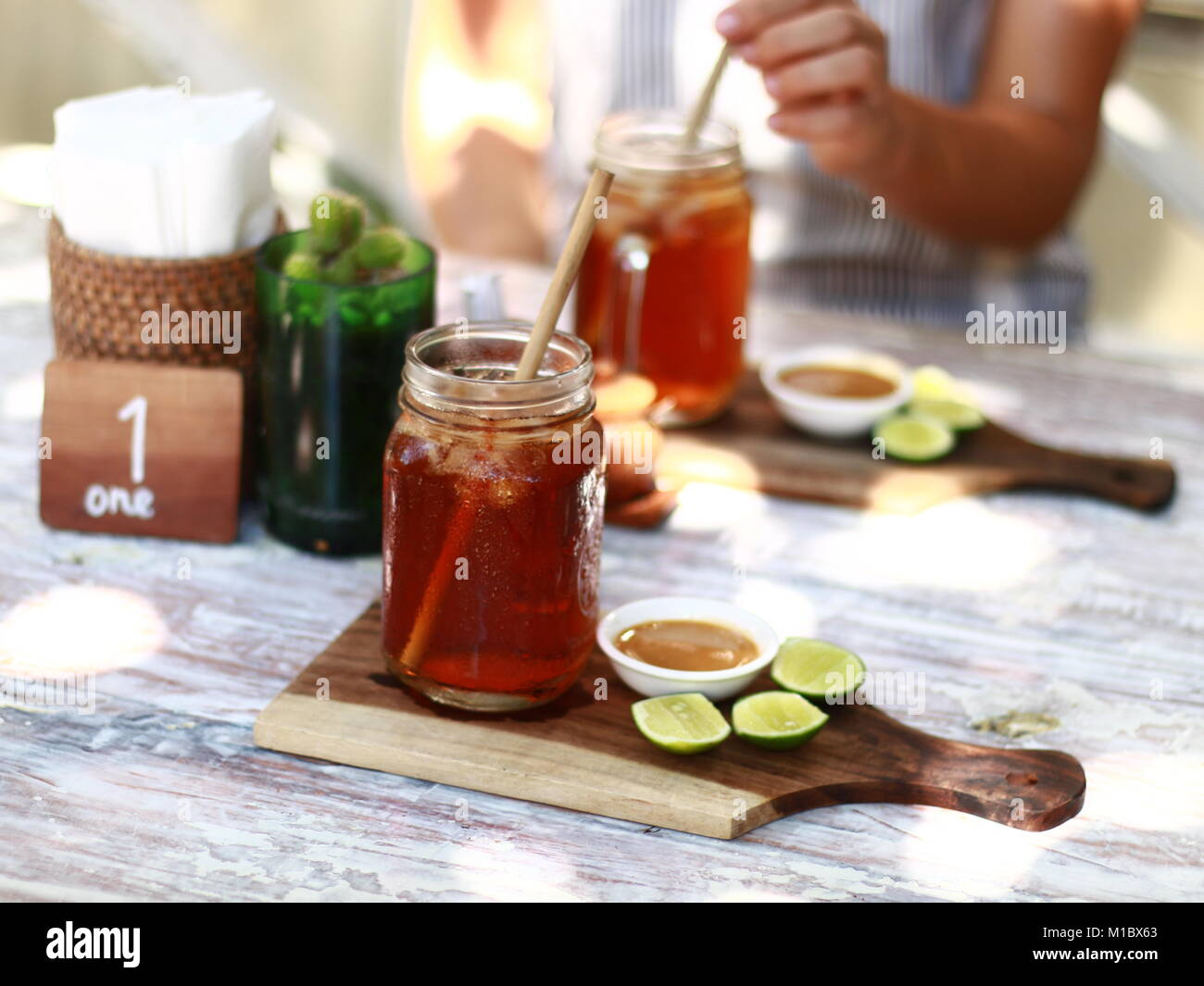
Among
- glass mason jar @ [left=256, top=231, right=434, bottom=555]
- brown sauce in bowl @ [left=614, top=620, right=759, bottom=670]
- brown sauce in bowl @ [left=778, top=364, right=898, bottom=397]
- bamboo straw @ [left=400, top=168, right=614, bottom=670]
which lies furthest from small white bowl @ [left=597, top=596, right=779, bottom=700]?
brown sauce in bowl @ [left=778, top=364, right=898, bottom=397]

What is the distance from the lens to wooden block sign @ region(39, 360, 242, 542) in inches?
48.6

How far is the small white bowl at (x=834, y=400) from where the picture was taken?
149cm

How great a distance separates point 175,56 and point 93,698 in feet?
7.49

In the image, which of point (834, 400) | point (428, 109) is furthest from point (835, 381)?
point (428, 109)

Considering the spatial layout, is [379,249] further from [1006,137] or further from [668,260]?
[1006,137]

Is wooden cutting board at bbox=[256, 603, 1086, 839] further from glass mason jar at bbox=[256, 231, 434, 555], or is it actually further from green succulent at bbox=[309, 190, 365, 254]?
green succulent at bbox=[309, 190, 365, 254]

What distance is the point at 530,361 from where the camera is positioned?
38.4 inches

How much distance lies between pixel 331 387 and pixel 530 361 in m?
0.28

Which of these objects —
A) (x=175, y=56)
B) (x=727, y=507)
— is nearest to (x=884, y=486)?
(x=727, y=507)

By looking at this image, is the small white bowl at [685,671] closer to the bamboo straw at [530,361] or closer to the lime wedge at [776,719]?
the lime wedge at [776,719]

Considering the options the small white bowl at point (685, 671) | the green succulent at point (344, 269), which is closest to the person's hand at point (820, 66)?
the green succulent at point (344, 269)

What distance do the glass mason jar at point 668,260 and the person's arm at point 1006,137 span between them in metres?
0.17

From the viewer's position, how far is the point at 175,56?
2.96 metres

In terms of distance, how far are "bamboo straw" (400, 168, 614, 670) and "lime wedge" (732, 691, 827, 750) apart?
0.76ft
